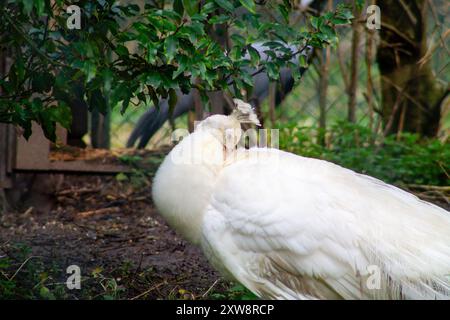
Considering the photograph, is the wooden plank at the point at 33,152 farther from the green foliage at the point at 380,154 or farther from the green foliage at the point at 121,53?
the green foliage at the point at 121,53

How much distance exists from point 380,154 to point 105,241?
208 cm

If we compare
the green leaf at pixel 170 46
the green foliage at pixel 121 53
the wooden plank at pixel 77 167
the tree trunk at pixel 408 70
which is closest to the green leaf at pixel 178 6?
the green foliage at pixel 121 53

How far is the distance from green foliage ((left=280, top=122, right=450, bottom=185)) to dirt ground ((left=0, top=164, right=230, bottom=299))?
1139 mm

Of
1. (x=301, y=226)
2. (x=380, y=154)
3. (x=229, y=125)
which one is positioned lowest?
(x=301, y=226)

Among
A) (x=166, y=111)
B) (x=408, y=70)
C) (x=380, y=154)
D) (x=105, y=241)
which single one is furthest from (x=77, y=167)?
(x=408, y=70)

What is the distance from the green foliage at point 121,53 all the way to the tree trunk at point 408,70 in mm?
2775

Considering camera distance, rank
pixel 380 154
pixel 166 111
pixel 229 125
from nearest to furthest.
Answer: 1. pixel 229 125
2. pixel 380 154
3. pixel 166 111

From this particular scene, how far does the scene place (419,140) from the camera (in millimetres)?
5871

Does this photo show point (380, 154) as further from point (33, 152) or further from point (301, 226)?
point (301, 226)

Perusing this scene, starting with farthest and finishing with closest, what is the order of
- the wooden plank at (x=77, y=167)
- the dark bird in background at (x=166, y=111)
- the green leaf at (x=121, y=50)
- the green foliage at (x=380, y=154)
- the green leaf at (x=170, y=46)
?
the dark bird in background at (x=166, y=111) < the wooden plank at (x=77, y=167) < the green foliage at (x=380, y=154) < the green leaf at (x=121, y=50) < the green leaf at (x=170, y=46)

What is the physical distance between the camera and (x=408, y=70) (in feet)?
19.3

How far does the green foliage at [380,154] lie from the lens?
194 inches

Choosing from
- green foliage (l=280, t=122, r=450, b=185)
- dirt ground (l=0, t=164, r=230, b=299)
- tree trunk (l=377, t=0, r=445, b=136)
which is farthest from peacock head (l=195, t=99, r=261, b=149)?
tree trunk (l=377, t=0, r=445, b=136)
